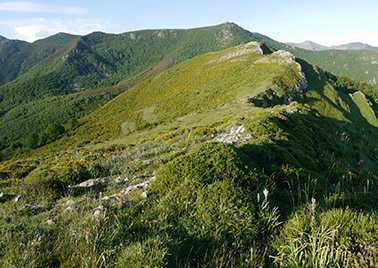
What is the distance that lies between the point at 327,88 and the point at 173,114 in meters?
A: 40.4

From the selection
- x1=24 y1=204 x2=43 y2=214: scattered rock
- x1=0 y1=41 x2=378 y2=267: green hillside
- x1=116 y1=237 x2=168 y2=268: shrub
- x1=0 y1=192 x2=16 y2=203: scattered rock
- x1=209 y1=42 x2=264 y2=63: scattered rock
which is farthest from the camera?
x1=209 y1=42 x2=264 y2=63: scattered rock

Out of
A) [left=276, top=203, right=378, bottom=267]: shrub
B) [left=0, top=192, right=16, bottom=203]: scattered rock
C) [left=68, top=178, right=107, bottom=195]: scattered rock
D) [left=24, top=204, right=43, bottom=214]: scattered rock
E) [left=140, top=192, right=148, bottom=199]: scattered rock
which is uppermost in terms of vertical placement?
[left=276, top=203, right=378, bottom=267]: shrub

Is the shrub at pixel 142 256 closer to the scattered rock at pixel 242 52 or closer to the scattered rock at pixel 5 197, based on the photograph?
the scattered rock at pixel 5 197

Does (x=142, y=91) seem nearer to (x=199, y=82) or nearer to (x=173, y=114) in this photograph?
(x=199, y=82)

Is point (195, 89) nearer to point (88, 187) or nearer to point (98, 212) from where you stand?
point (88, 187)

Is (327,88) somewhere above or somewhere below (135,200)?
below

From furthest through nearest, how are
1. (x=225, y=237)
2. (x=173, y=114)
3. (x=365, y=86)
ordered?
(x=365, y=86) → (x=173, y=114) → (x=225, y=237)

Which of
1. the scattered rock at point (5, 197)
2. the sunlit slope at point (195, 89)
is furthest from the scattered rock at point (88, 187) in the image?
the sunlit slope at point (195, 89)

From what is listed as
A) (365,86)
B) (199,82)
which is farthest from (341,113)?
(365,86)

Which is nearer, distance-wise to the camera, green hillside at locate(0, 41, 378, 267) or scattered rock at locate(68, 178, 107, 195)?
green hillside at locate(0, 41, 378, 267)

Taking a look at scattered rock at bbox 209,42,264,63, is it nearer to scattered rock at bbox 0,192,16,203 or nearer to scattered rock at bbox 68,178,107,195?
scattered rock at bbox 68,178,107,195

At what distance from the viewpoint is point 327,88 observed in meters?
109

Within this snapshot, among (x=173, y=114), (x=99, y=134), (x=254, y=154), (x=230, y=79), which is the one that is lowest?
(x=99, y=134)

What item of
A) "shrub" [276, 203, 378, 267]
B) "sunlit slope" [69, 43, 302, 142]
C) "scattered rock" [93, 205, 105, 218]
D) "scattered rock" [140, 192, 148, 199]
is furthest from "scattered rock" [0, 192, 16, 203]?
"sunlit slope" [69, 43, 302, 142]
